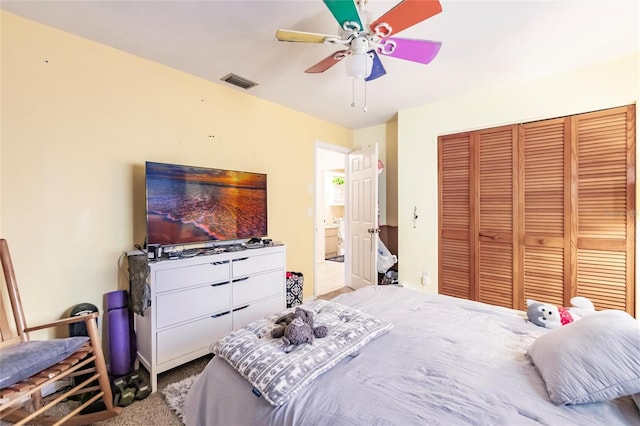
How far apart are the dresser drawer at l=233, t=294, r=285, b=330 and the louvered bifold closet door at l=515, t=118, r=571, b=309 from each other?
2442 mm

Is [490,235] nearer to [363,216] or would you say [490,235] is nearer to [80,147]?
[363,216]

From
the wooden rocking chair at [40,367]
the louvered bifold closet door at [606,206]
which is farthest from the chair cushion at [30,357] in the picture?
the louvered bifold closet door at [606,206]

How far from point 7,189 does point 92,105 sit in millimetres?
771

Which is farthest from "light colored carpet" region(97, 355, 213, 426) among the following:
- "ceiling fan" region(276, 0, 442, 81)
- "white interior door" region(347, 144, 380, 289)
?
"white interior door" region(347, 144, 380, 289)

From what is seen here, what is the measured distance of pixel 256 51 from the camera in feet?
6.90

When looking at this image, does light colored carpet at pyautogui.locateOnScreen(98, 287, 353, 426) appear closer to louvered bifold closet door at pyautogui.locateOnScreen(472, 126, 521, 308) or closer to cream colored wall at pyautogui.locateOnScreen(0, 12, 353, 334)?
cream colored wall at pyautogui.locateOnScreen(0, 12, 353, 334)

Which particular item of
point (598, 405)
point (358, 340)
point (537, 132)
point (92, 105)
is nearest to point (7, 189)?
point (92, 105)

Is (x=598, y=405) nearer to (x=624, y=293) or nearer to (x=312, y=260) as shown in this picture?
(x=624, y=293)

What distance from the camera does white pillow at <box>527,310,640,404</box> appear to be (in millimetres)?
809

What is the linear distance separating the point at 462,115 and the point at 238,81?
7.93 ft

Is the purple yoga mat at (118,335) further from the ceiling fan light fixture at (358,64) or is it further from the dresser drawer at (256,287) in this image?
the ceiling fan light fixture at (358,64)

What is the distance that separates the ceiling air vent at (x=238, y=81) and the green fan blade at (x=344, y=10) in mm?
1418

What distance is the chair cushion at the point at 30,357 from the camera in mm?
1218

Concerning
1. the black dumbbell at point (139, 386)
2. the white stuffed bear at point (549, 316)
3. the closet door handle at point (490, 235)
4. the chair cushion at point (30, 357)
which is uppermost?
the closet door handle at point (490, 235)
